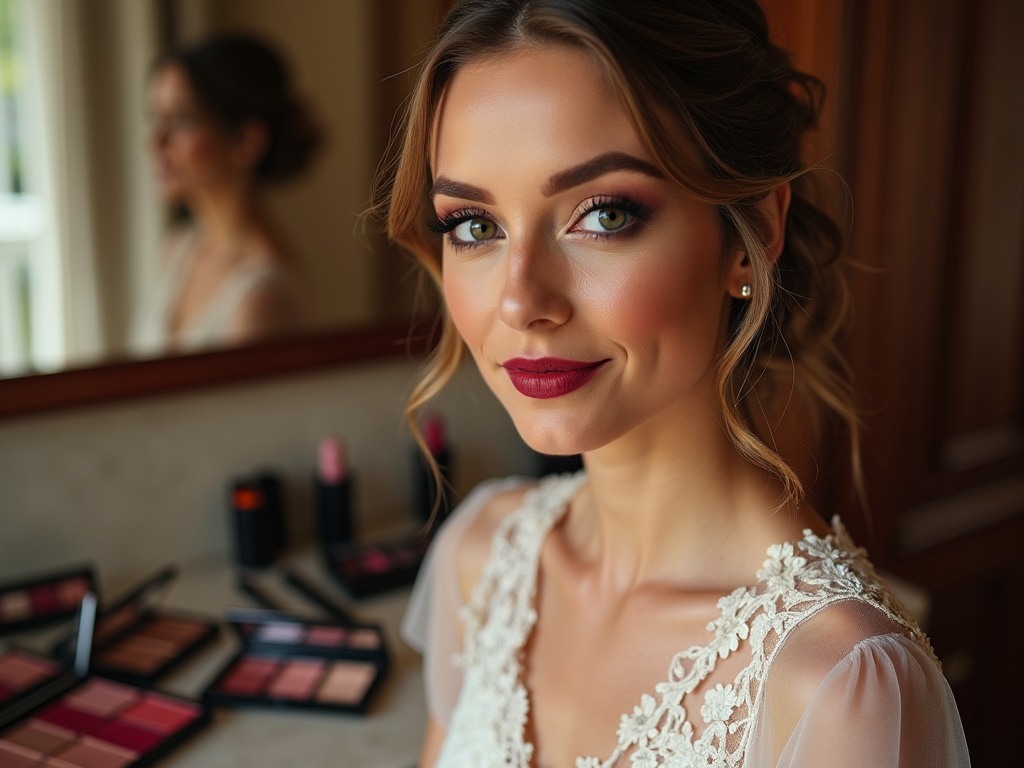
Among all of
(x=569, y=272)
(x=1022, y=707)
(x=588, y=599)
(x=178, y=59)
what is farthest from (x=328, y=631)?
(x=1022, y=707)

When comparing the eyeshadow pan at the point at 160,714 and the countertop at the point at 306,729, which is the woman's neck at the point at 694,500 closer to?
the countertop at the point at 306,729

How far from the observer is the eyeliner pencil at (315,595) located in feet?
4.17

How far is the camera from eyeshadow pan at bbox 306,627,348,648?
3.75 ft

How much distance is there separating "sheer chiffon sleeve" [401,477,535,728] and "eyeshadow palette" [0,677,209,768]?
263 millimetres

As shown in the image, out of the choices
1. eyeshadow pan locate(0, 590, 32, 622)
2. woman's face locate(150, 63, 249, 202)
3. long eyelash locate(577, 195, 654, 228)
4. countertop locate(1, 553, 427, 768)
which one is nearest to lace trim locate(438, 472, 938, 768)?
countertop locate(1, 553, 427, 768)

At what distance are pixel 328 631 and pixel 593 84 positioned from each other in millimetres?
790

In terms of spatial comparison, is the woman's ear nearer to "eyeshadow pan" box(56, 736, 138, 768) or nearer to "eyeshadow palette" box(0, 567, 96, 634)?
"eyeshadow pan" box(56, 736, 138, 768)

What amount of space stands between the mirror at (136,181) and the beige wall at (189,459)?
57 millimetres

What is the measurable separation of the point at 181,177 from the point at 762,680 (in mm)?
1178

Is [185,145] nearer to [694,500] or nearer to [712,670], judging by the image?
[694,500]

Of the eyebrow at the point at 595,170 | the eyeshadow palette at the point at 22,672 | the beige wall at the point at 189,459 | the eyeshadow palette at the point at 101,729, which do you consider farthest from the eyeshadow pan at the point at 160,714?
the eyebrow at the point at 595,170

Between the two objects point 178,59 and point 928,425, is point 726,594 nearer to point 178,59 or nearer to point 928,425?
point 928,425

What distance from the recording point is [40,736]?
967mm

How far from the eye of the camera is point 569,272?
2.35 feet
